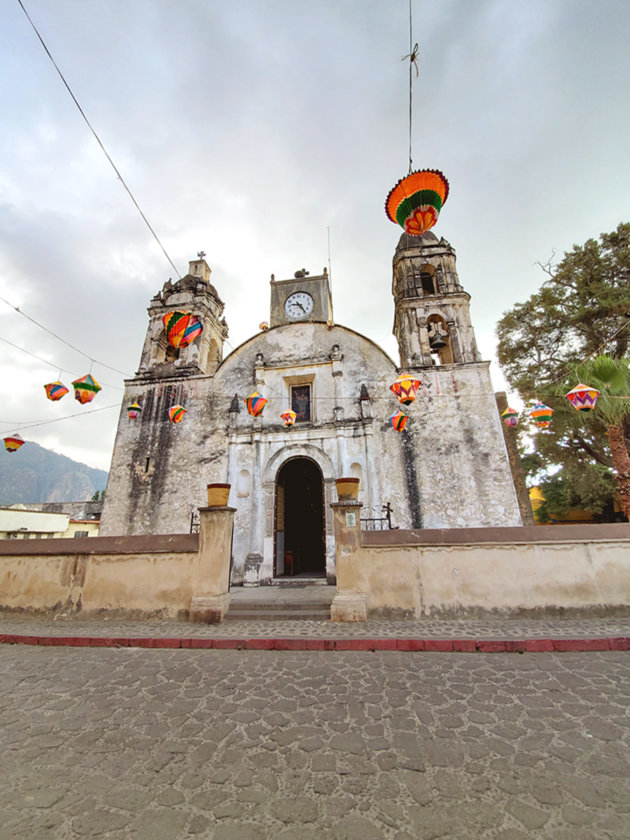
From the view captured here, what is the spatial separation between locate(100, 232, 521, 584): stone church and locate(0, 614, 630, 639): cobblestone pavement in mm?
4074

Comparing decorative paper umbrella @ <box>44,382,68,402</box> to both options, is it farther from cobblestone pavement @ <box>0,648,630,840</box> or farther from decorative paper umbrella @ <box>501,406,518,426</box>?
decorative paper umbrella @ <box>501,406,518,426</box>

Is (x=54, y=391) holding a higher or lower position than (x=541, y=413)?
higher

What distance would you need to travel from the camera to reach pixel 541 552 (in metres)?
6.32

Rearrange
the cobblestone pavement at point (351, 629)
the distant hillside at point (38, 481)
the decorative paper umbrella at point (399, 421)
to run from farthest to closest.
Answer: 1. the distant hillside at point (38, 481)
2. the decorative paper umbrella at point (399, 421)
3. the cobblestone pavement at point (351, 629)

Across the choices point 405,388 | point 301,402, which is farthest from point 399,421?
point 301,402

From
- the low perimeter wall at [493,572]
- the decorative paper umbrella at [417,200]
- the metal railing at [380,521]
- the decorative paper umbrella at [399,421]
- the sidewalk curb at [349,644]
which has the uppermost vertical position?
the decorative paper umbrella at [417,200]

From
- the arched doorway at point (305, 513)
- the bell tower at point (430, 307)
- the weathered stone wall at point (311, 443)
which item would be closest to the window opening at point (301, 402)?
the weathered stone wall at point (311, 443)

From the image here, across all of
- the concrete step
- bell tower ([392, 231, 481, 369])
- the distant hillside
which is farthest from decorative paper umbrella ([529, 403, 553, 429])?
the distant hillside

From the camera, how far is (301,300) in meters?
16.0

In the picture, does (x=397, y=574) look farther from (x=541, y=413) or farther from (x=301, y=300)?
(x=301, y=300)

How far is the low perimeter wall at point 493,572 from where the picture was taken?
6.16 meters

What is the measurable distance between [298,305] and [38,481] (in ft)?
660

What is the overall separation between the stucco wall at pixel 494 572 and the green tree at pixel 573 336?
7.17 m

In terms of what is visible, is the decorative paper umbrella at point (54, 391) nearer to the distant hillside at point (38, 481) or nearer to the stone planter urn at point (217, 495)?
the stone planter urn at point (217, 495)
